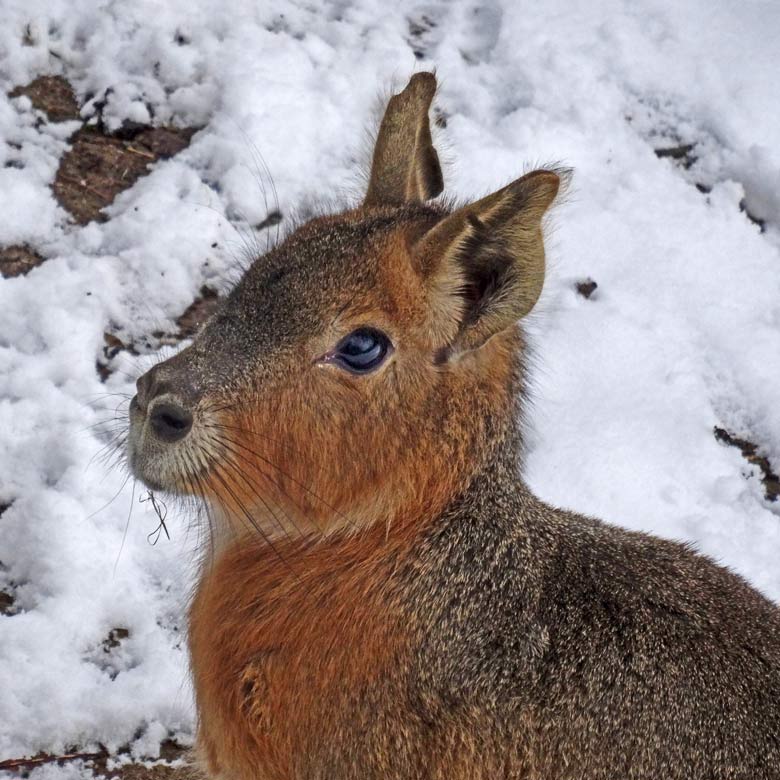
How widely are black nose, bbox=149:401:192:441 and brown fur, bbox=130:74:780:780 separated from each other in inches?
0.6

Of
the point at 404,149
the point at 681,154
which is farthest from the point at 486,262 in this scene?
the point at 681,154

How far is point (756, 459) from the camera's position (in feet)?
15.8

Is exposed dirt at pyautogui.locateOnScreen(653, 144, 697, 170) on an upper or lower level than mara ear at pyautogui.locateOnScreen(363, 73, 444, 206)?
lower

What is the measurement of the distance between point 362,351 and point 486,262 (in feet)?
1.19

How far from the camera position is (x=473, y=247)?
2707mm

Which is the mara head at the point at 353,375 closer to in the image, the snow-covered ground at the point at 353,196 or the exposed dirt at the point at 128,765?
the snow-covered ground at the point at 353,196

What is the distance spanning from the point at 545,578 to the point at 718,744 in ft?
1.91

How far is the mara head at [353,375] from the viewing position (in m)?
2.67

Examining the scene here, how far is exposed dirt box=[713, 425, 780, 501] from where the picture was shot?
474cm

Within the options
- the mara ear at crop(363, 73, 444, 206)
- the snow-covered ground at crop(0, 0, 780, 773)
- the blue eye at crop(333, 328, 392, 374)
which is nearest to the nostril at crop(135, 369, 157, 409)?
the blue eye at crop(333, 328, 392, 374)

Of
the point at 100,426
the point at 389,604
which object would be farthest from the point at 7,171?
the point at 389,604

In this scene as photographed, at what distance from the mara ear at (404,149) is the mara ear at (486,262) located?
1.66ft

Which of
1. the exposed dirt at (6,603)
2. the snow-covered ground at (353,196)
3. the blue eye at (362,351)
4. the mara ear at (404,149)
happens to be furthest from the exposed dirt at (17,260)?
the blue eye at (362,351)

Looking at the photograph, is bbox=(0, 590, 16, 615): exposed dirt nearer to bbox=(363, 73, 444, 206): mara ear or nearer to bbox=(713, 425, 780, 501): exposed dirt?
bbox=(363, 73, 444, 206): mara ear
